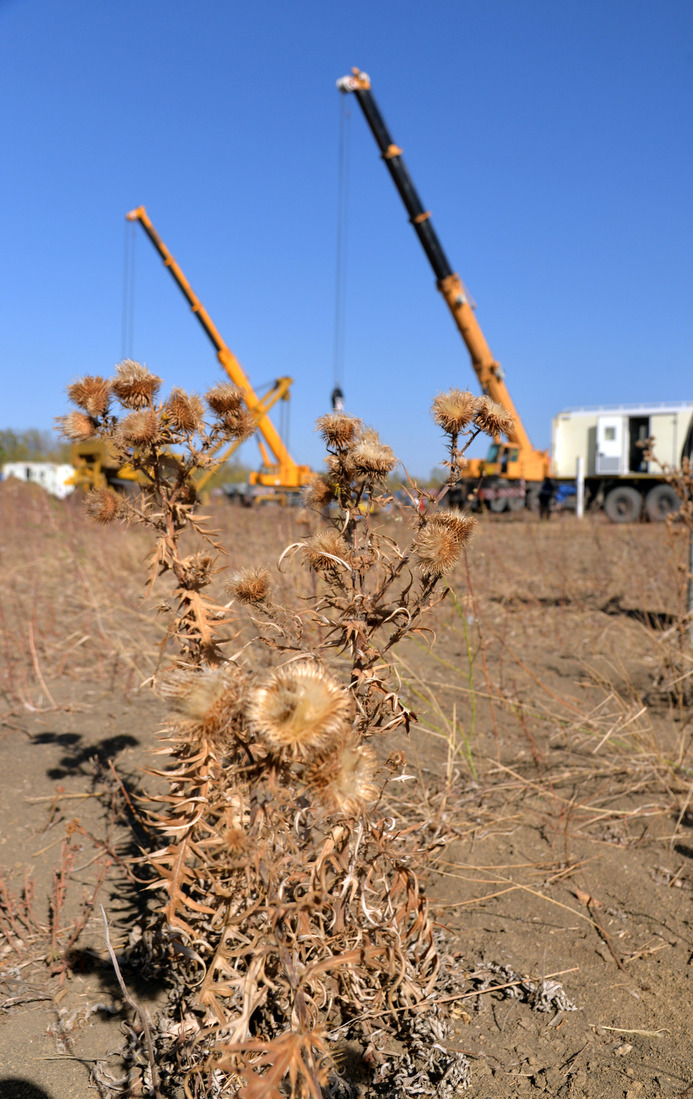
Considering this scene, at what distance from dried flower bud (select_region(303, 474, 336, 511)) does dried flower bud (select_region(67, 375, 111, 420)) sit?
501mm

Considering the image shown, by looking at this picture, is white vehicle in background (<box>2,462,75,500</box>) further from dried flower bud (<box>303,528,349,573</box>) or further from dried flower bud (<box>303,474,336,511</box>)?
dried flower bud (<box>303,528,349,573</box>)

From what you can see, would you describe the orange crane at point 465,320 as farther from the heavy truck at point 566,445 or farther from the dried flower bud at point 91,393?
the dried flower bud at point 91,393

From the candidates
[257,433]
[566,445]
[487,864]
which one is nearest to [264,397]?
[257,433]

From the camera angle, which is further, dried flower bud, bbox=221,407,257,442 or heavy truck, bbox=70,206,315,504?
heavy truck, bbox=70,206,315,504

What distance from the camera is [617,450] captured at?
63.4ft

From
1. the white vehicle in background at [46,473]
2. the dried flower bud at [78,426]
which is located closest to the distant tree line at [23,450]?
the white vehicle in background at [46,473]

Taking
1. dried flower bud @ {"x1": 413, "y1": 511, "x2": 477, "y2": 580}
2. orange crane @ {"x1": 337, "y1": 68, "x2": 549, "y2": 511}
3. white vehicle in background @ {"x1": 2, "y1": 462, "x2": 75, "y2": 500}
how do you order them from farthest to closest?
white vehicle in background @ {"x1": 2, "y1": 462, "x2": 75, "y2": 500}
orange crane @ {"x1": 337, "y1": 68, "x2": 549, "y2": 511}
dried flower bud @ {"x1": 413, "y1": 511, "x2": 477, "y2": 580}

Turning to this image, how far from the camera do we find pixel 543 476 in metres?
17.5

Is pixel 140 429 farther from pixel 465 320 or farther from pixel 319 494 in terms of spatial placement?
pixel 465 320

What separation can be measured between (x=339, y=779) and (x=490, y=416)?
77 centimetres

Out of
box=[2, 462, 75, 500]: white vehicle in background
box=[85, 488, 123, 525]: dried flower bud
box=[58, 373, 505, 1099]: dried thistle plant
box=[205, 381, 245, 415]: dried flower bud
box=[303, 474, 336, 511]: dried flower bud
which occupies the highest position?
box=[2, 462, 75, 500]: white vehicle in background

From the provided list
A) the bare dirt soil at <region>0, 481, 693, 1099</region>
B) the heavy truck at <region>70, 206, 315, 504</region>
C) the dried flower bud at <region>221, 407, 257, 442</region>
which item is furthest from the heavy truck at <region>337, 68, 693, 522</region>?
the dried flower bud at <region>221, 407, 257, 442</region>

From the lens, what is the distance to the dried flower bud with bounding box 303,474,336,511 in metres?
1.58

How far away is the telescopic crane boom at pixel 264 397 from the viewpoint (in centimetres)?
1576
